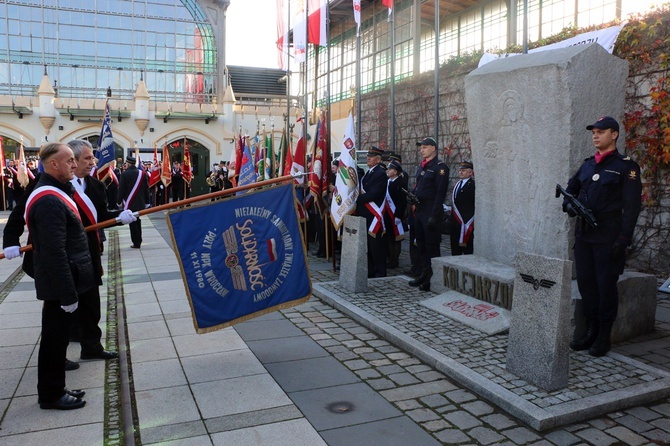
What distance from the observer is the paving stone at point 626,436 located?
3.41 metres

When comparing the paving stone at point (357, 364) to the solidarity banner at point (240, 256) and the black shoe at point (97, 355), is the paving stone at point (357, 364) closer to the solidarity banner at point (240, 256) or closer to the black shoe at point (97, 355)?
the solidarity banner at point (240, 256)

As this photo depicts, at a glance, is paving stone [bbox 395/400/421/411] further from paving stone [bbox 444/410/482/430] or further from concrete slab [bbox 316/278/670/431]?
concrete slab [bbox 316/278/670/431]

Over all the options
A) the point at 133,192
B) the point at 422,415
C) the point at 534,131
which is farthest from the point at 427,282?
the point at 133,192

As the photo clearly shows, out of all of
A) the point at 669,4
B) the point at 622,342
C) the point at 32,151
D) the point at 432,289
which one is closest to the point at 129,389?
the point at 432,289

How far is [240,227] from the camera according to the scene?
4.74m

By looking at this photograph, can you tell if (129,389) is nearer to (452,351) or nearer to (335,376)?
(335,376)

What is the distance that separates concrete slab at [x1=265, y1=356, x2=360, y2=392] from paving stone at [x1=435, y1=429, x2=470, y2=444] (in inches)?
40.3

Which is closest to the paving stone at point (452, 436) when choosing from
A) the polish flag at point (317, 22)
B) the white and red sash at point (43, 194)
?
the white and red sash at point (43, 194)

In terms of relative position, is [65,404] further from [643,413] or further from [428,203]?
[428,203]

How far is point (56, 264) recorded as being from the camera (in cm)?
369

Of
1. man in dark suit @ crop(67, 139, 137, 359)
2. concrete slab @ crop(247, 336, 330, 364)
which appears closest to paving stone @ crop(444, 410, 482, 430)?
concrete slab @ crop(247, 336, 330, 364)

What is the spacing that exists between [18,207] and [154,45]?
35531mm

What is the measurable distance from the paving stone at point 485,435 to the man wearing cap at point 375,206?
184 inches

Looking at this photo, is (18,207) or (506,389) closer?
(506,389)
